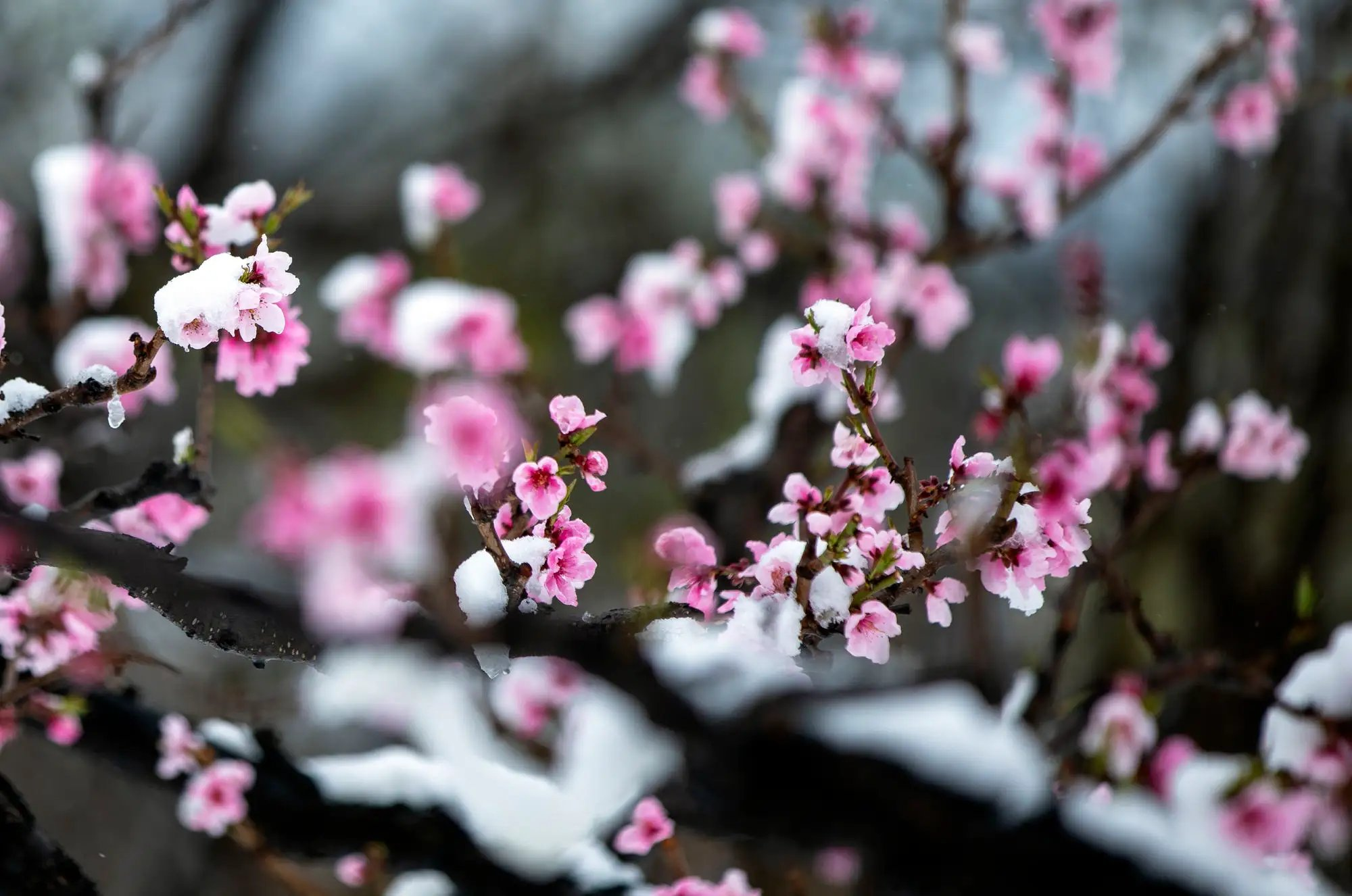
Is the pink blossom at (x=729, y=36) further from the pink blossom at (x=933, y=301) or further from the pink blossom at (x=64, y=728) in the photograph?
the pink blossom at (x=64, y=728)

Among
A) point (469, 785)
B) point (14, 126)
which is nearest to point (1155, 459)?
point (469, 785)

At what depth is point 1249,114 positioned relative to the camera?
227 centimetres

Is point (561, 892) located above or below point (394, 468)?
below

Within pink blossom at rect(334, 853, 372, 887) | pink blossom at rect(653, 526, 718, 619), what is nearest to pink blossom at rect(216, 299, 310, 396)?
pink blossom at rect(653, 526, 718, 619)

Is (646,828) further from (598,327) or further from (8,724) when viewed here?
(598,327)

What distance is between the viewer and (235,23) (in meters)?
3.83

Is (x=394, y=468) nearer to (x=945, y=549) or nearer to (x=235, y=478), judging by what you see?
(x=945, y=549)

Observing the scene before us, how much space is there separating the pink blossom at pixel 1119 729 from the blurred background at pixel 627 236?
617mm

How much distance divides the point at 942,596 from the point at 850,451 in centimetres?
15

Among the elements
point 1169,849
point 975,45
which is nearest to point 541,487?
point 1169,849

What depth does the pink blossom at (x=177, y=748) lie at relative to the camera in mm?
1238

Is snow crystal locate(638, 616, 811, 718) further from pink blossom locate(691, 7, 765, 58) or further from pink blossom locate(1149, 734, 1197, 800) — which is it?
pink blossom locate(691, 7, 765, 58)

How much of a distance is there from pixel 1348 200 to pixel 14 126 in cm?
457

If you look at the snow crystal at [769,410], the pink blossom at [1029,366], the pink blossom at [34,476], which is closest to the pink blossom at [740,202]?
the snow crystal at [769,410]
